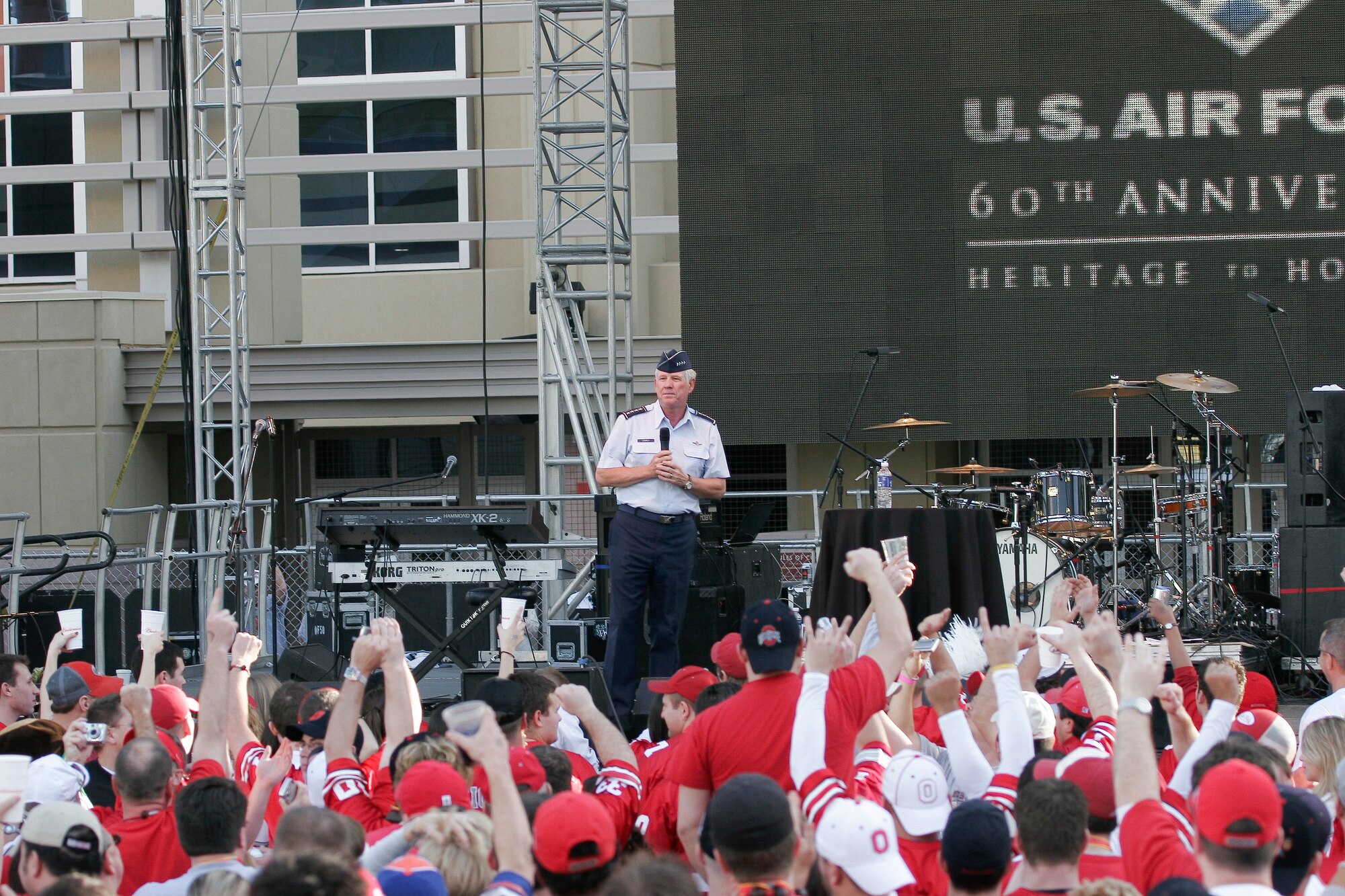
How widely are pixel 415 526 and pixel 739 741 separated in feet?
15.5

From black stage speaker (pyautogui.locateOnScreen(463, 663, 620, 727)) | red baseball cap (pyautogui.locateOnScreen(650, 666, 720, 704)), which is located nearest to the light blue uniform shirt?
black stage speaker (pyautogui.locateOnScreen(463, 663, 620, 727))

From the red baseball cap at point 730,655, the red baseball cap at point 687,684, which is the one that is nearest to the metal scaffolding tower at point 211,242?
the red baseball cap at point 687,684

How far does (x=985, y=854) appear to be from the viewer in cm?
248

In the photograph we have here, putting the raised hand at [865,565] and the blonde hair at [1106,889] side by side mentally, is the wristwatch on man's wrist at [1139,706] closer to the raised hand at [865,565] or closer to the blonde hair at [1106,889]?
the blonde hair at [1106,889]

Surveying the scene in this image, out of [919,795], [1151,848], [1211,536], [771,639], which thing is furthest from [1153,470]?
[1151,848]

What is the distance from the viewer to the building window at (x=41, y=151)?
1448 centimetres

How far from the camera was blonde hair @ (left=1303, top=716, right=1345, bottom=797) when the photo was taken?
3.65 m

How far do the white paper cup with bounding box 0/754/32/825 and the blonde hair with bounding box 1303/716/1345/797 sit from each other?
3.11 m

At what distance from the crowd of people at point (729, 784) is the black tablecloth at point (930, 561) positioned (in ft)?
3.82

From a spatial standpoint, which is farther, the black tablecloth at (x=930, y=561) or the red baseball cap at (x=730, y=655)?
the black tablecloth at (x=930, y=561)

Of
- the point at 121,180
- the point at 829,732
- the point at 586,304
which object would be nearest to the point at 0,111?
the point at 121,180

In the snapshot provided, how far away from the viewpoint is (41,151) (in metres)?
14.7

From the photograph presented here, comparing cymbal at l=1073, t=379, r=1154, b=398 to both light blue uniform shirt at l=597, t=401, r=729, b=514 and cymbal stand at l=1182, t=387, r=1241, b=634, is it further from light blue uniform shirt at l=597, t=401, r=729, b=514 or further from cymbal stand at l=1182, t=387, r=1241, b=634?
light blue uniform shirt at l=597, t=401, r=729, b=514

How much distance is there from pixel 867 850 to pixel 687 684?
2.19 meters
